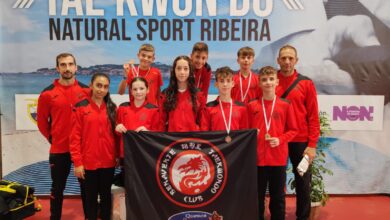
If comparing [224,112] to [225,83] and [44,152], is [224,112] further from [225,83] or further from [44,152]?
[44,152]

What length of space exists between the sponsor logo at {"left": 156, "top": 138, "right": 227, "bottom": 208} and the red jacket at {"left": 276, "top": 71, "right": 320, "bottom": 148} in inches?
33.7

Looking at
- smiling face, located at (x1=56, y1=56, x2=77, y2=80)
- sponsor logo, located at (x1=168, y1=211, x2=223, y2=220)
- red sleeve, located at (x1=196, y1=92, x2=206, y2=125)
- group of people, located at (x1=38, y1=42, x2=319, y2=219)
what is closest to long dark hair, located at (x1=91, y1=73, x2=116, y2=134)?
group of people, located at (x1=38, y1=42, x2=319, y2=219)

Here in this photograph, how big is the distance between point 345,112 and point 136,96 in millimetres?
2895

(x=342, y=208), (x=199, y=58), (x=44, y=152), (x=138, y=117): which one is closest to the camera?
(x=138, y=117)

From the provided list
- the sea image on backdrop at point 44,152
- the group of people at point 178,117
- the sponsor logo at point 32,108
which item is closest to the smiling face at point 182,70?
the group of people at point 178,117

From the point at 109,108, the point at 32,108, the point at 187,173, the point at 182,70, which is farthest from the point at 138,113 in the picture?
the point at 32,108

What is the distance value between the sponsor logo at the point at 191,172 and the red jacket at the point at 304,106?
0.85 m

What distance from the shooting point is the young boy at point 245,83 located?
135 inches

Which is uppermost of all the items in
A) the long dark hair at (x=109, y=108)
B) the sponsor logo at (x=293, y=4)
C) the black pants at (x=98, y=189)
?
the sponsor logo at (x=293, y=4)

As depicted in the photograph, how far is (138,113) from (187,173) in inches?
26.1

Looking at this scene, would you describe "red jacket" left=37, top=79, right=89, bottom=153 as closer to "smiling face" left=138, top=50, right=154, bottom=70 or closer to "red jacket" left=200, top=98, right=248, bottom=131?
"smiling face" left=138, top=50, right=154, bottom=70

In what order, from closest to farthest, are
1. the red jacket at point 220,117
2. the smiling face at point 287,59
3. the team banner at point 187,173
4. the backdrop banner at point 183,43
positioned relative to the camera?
the team banner at point 187,173 → the red jacket at point 220,117 → the smiling face at point 287,59 → the backdrop banner at point 183,43

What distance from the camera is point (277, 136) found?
3111 mm

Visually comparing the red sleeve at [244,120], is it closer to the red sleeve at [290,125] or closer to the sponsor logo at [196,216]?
the red sleeve at [290,125]
